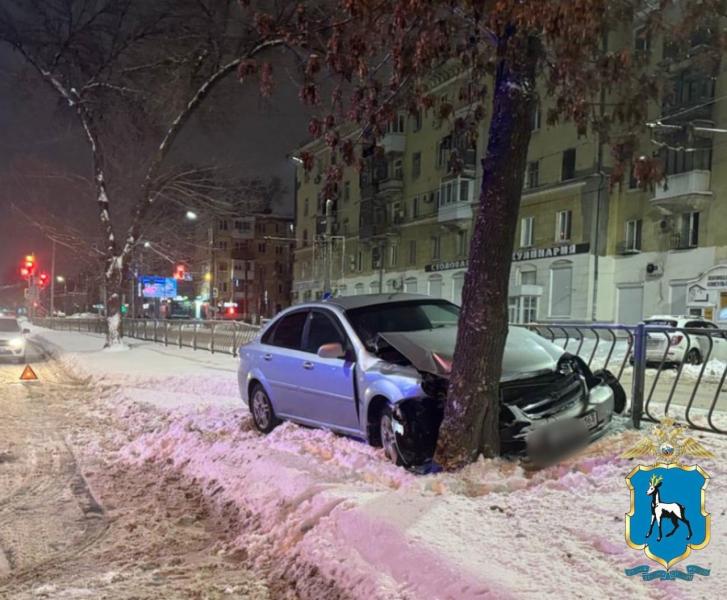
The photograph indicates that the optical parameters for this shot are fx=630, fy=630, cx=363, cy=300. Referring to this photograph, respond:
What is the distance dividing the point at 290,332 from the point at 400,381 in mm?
2298

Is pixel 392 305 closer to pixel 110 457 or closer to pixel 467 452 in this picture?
pixel 467 452

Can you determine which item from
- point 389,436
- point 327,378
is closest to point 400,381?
point 389,436

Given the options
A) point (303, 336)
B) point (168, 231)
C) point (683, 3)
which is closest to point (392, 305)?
point (303, 336)

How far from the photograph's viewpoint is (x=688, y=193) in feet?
86.2

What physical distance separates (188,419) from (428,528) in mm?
5362

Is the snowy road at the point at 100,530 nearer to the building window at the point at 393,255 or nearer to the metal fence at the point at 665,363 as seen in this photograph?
the metal fence at the point at 665,363

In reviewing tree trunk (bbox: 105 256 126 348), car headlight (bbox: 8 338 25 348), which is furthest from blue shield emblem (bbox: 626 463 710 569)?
tree trunk (bbox: 105 256 126 348)

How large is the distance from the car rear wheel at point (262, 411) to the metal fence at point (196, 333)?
33.0 feet

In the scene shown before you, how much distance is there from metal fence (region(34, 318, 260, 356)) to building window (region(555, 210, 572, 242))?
20.0m

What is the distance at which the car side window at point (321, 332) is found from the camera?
21.3ft

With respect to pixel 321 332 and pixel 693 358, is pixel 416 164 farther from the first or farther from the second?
pixel 321 332

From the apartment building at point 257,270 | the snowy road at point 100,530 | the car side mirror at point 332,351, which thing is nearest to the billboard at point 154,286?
the apartment building at point 257,270

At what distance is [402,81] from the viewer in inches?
→ 219

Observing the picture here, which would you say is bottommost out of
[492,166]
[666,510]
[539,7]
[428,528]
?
[428,528]
